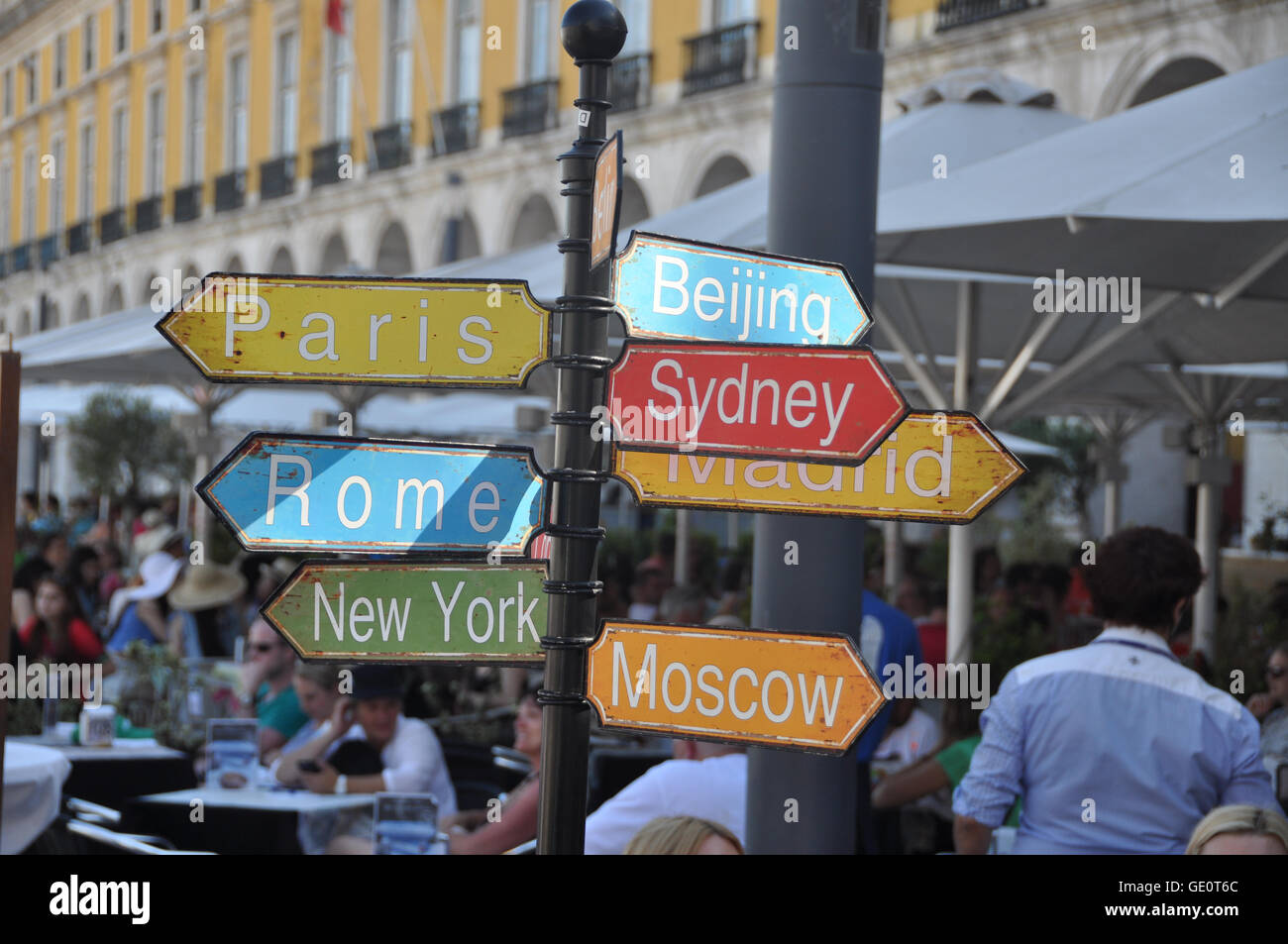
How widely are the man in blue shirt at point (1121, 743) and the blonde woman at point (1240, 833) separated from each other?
7.4 inches

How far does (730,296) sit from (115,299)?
38497 mm

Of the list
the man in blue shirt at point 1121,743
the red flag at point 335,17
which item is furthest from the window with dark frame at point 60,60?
the man in blue shirt at point 1121,743

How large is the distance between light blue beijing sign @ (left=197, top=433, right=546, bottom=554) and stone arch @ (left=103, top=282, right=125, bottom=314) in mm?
37587

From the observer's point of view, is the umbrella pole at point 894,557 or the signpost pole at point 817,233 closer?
the signpost pole at point 817,233

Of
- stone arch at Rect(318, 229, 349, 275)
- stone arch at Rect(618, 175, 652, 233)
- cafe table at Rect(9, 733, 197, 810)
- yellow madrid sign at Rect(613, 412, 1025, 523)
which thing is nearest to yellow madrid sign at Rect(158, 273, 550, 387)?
yellow madrid sign at Rect(613, 412, 1025, 523)

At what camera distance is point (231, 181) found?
101 ft

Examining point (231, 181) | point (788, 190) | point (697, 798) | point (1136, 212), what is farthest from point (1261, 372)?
point (231, 181)

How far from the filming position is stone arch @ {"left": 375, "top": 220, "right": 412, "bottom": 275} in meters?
25.4

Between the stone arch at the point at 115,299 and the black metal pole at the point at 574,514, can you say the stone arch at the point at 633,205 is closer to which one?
the black metal pole at the point at 574,514

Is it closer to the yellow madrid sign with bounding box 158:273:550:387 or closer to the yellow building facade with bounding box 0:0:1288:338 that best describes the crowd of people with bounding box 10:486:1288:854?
the yellow madrid sign with bounding box 158:273:550:387

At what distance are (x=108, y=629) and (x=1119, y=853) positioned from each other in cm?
845

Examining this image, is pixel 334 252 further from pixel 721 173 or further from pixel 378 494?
pixel 378 494

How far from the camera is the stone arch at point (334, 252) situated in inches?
1056

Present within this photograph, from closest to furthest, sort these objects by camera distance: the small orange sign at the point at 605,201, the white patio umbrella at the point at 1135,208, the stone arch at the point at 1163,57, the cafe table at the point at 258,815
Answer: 1. the small orange sign at the point at 605,201
2. the white patio umbrella at the point at 1135,208
3. the cafe table at the point at 258,815
4. the stone arch at the point at 1163,57
